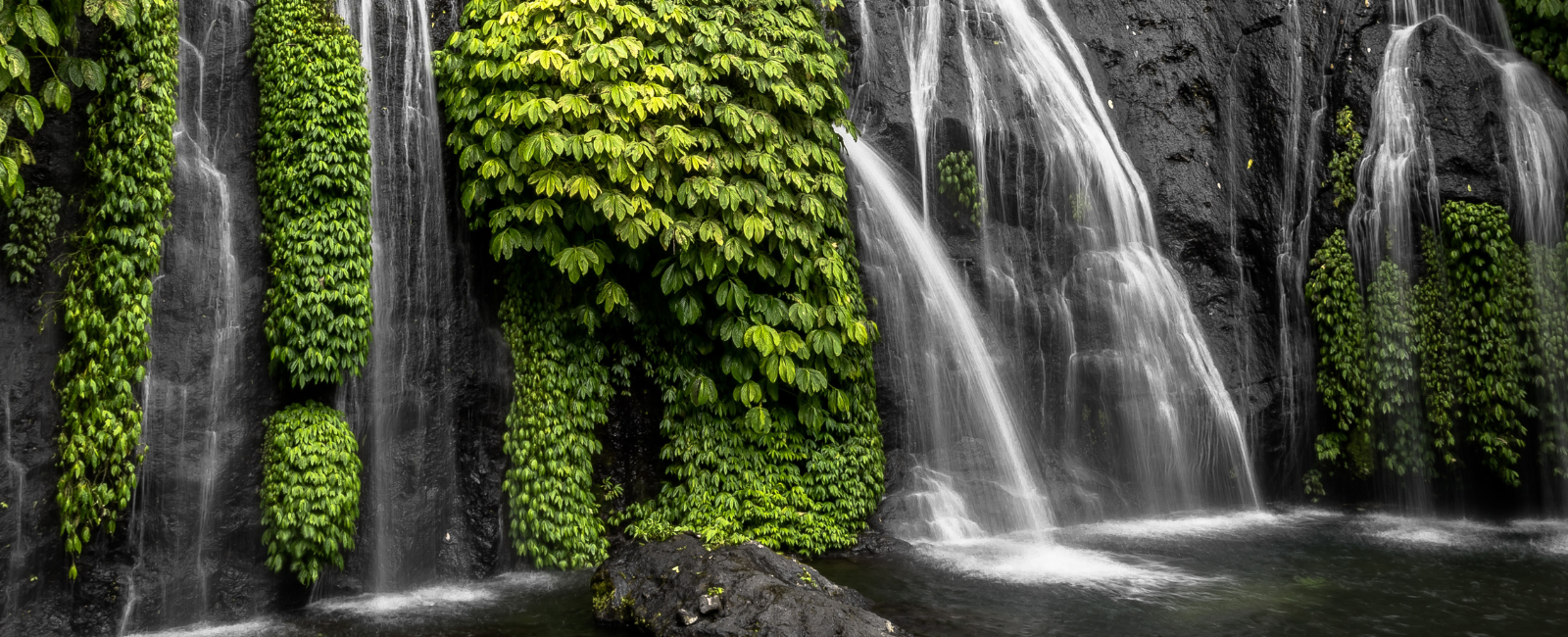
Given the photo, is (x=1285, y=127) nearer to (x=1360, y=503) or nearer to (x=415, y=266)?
(x=1360, y=503)

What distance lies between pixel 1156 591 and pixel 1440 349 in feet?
17.7

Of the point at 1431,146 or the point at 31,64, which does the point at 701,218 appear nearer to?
the point at 31,64

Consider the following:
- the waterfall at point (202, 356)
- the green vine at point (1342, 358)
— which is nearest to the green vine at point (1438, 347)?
the green vine at point (1342, 358)

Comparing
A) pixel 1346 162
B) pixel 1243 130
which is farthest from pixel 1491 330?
pixel 1243 130

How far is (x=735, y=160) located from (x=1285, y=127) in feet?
24.6

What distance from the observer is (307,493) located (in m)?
7.08

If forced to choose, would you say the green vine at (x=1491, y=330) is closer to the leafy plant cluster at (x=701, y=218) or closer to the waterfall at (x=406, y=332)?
the leafy plant cluster at (x=701, y=218)

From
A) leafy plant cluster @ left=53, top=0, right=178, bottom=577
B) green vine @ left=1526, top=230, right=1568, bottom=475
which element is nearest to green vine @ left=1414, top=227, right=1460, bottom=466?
green vine @ left=1526, top=230, right=1568, bottom=475

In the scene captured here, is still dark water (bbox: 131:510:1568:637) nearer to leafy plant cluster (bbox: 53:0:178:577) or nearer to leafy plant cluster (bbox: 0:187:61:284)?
leafy plant cluster (bbox: 53:0:178:577)

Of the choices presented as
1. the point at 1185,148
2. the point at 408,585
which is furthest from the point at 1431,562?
the point at 408,585

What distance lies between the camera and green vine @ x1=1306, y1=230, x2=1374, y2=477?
34.8 ft

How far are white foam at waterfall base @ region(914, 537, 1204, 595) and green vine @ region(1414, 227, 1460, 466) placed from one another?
173 inches

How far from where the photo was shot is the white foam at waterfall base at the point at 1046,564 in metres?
7.57

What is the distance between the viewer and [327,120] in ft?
25.5
